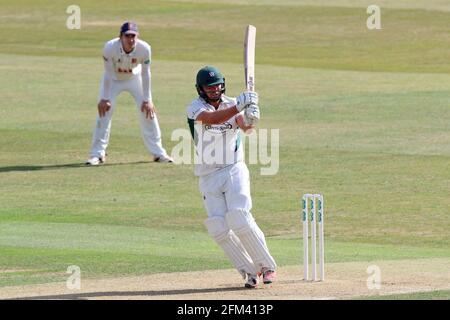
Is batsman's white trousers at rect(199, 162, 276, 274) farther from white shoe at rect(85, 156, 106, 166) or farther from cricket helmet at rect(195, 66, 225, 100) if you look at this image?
white shoe at rect(85, 156, 106, 166)

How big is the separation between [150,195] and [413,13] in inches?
1064

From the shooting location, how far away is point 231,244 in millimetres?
13055

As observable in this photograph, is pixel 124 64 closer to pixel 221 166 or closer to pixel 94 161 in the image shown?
pixel 94 161

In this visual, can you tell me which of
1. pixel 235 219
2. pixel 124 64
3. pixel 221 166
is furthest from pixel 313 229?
pixel 124 64

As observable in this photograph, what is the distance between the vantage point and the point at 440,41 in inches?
1593

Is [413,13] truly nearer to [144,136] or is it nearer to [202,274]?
[144,136]

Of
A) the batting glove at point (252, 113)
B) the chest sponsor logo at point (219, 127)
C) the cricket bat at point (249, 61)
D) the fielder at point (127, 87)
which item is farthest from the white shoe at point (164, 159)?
the batting glove at point (252, 113)

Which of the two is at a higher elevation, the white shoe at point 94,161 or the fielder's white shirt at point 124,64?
the fielder's white shirt at point 124,64

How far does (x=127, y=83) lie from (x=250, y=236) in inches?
409

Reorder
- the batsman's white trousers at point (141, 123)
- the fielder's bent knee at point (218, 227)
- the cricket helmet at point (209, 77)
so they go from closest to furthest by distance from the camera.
A: the fielder's bent knee at point (218, 227)
the cricket helmet at point (209, 77)
the batsman's white trousers at point (141, 123)

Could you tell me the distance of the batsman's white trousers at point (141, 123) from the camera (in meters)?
22.9

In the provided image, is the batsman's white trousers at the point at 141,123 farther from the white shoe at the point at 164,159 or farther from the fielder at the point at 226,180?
the fielder at the point at 226,180

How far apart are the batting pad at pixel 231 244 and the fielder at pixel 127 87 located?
928cm
